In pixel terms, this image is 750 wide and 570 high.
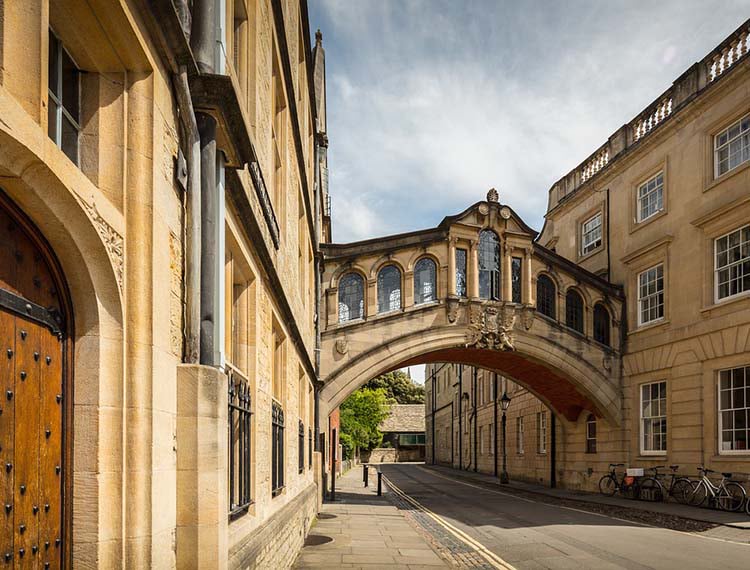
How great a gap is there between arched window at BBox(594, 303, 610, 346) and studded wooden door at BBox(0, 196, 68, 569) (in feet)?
72.9

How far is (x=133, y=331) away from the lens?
325 centimetres

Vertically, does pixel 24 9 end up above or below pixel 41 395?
above

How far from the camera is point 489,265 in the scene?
72.9ft

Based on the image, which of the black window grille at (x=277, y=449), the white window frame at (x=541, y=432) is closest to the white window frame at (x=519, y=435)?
the white window frame at (x=541, y=432)

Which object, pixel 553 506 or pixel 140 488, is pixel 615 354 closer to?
pixel 553 506

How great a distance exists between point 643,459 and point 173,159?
20642 millimetres

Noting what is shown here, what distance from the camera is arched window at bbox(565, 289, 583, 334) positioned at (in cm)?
2306

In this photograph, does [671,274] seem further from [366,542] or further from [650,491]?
[366,542]

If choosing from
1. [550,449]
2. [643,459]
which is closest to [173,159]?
[643,459]

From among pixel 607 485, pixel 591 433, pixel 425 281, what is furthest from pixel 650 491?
pixel 425 281

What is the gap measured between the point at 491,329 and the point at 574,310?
3.50 metres

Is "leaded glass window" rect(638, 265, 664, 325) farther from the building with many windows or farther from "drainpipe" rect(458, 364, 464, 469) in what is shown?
"drainpipe" rect(458, 364, 464, 469)

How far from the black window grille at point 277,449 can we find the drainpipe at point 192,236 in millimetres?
4197

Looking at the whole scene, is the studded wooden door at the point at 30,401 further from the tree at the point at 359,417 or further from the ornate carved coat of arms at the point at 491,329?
the tree at the point at 359,417
